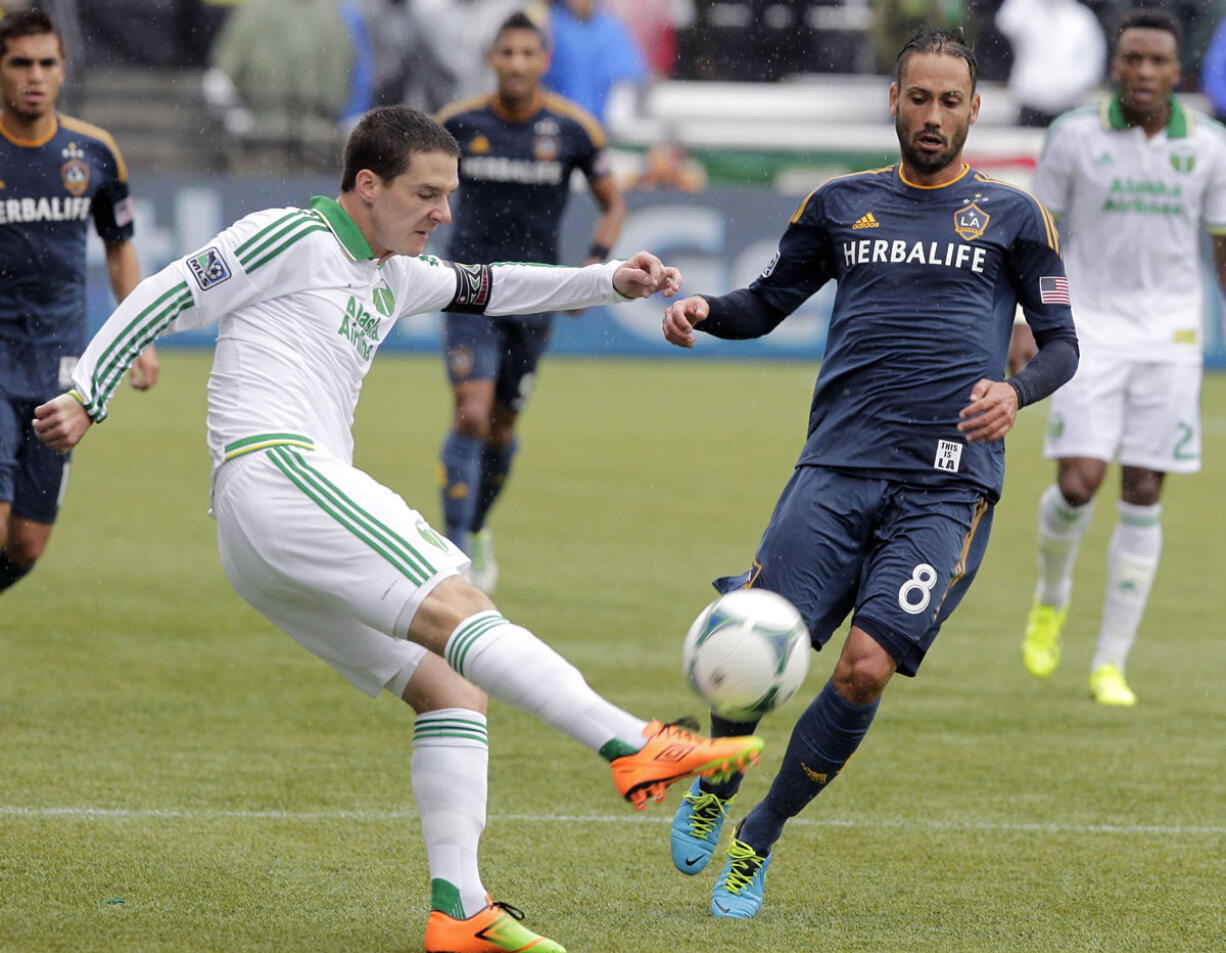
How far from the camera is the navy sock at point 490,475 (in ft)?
31.8

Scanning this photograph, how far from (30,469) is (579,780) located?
244cm

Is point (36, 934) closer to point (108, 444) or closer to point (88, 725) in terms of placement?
point (88, 725)

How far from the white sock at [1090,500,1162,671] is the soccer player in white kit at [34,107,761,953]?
12.9 feet

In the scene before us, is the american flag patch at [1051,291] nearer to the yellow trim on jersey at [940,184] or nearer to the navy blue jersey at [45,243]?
the yellow trim on jersey at [940,184]

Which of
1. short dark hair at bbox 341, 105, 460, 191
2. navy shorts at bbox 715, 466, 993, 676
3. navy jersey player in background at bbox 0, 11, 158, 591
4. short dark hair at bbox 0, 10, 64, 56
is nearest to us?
short dark hair at bbox 341, 105, 460, 191

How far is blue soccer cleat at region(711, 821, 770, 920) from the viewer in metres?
4.76

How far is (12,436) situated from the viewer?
22.9 feet

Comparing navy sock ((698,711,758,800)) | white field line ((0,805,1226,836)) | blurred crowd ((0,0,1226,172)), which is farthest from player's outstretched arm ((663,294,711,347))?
blurred crowd ((0,0,1226,172))

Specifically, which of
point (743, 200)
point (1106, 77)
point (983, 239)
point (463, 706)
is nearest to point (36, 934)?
point (463, 706)

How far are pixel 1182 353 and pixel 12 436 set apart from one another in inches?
179

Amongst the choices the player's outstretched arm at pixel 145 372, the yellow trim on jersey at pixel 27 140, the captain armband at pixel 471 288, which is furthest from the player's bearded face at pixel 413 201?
the yellow trim on jersey at pixel 27 140

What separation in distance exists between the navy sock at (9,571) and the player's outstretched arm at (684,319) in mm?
3304

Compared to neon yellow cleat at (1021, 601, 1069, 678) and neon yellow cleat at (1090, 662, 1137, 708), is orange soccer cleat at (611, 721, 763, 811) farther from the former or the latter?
neon yellow cleat at (1021, 601, 1069, 678)

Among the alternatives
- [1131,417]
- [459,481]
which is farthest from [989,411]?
[459,481]
